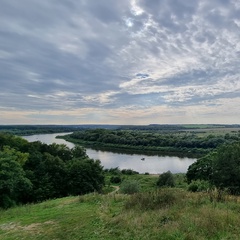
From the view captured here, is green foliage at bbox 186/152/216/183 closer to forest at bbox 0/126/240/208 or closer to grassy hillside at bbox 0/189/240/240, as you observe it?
forest at bbox 0/126/240/208

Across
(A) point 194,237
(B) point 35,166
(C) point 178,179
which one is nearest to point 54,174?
(B) point 35,166

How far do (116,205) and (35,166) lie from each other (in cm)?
2488

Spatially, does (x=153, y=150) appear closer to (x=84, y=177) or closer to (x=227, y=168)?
(x=84, y=177)

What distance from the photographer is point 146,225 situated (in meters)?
7.05

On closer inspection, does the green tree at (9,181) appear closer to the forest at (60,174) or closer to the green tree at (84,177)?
the forest at (60,174)

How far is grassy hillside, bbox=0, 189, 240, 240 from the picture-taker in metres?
6.43

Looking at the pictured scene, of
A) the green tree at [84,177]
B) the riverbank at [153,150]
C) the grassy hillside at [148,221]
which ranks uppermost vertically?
the grassy hillside at [148,221]

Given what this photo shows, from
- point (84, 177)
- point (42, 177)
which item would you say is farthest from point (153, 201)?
point (84, 177)

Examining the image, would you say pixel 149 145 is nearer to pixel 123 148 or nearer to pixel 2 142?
pixel 123 148

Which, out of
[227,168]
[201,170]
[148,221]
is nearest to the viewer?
[148,221]

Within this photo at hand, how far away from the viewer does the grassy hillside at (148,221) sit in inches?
253

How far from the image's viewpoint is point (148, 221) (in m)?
7.33

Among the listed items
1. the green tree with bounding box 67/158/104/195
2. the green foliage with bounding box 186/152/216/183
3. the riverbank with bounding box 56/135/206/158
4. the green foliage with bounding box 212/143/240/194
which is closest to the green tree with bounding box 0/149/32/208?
the green tree with bounding box 67/158/104/195

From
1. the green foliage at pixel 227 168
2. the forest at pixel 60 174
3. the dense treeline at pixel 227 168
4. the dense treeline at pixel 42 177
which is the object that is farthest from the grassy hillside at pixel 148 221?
the green foliage at pixel 227 168
